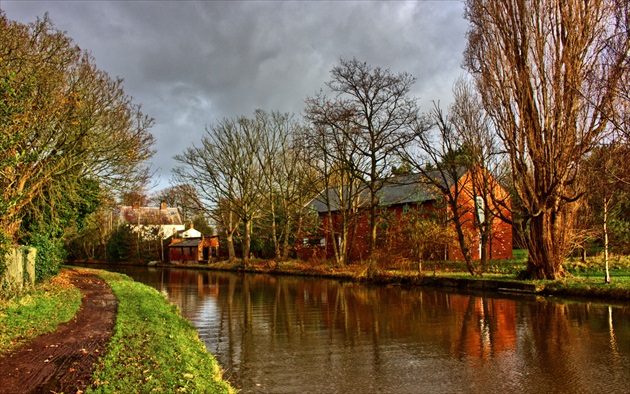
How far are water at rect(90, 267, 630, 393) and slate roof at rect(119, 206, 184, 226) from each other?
45651mm

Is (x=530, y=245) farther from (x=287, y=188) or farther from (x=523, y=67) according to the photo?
(x=287, y=188)

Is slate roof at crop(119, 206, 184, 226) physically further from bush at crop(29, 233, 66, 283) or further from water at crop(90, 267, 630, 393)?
water at crop(90, 267, 630, 393)

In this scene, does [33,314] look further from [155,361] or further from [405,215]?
[405,215]

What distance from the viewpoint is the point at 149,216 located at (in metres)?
62.8

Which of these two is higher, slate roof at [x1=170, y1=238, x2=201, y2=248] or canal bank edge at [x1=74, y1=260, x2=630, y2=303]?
slate roof at [x1=170, y1=238, x2=201, y2=248]

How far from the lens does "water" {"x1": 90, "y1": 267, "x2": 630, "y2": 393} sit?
7.18m

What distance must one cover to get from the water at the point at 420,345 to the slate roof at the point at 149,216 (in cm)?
4565

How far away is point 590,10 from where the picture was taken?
1817 cm

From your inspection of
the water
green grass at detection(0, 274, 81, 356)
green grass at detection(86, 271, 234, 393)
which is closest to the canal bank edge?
the water

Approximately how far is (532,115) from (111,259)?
53787mm

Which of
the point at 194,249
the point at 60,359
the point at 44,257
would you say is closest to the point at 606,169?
the point at 60,359

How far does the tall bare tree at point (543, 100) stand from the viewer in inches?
723

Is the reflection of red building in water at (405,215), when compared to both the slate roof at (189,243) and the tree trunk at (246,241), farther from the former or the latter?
the slate roof at (189,243)

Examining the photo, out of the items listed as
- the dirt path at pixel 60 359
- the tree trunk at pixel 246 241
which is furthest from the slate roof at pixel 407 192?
the dirt path at pixel 60 359
